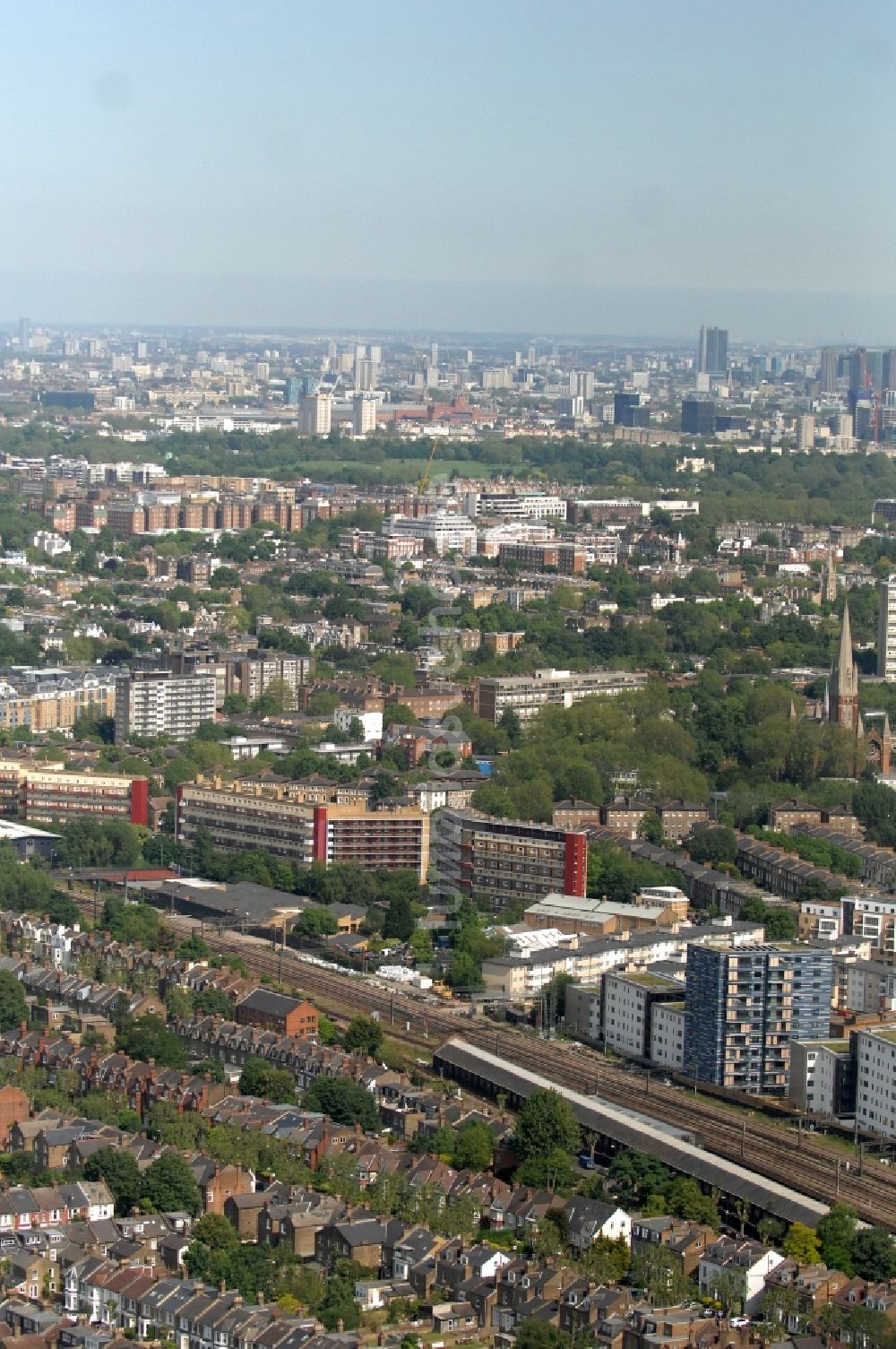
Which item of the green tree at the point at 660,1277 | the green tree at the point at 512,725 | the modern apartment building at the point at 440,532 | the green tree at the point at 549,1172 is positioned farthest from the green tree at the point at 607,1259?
the modern apartment building at the point at 440,532

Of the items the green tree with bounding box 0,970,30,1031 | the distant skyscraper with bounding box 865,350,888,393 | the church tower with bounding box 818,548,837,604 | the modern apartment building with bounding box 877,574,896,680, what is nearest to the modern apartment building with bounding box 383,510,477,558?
the church tower with bounding box 818,548,837,604

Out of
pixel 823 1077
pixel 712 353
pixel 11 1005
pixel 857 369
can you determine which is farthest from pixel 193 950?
pixel 712 353

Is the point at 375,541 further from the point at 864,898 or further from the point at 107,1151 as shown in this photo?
the point at 107,1151

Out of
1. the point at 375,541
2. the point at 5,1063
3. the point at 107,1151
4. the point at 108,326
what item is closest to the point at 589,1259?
the point at 107,1151

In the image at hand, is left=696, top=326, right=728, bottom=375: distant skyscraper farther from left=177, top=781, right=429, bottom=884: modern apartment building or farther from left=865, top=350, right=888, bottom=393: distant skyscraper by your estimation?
left=177, top=781, right=429, bottom=884: modern apartment building

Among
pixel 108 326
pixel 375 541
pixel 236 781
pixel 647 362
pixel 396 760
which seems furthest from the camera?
pixel 108 326

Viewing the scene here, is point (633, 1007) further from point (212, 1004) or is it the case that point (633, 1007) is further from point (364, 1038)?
point (212, 1004)
